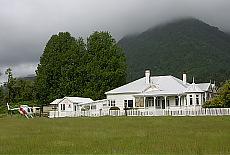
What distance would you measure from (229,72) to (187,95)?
50801 millimetres

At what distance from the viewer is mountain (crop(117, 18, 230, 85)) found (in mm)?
96312

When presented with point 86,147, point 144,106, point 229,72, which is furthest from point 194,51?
point 86,147

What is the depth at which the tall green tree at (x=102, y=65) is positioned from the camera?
5988cm

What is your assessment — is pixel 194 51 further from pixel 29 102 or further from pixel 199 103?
pixel 199 103

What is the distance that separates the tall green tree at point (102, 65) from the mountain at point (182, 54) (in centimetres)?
2734

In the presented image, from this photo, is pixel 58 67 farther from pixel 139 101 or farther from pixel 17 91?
pixel 139 101

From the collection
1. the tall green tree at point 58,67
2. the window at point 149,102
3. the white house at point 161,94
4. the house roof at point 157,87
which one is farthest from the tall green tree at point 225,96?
the tall green tree at point 58,67

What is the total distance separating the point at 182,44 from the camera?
114750mm

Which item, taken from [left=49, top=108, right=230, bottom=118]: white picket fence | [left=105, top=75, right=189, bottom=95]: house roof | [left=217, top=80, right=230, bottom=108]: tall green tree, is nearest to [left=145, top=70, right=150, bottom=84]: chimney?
[left=105, top=75, right=189, bottom=95]: house roof

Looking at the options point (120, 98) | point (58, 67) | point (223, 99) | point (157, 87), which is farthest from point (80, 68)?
point (223, 99)

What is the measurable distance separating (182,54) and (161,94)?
61341 millimetres

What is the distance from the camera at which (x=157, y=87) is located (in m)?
49.0

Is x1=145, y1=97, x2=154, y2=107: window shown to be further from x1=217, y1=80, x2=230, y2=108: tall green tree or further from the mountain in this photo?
the mountain

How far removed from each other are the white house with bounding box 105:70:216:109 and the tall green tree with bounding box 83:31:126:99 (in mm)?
7813
